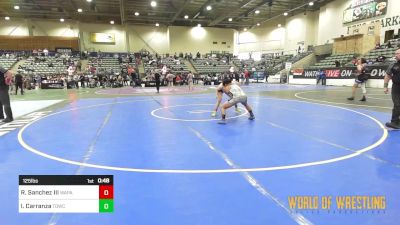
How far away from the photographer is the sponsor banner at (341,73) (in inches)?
888

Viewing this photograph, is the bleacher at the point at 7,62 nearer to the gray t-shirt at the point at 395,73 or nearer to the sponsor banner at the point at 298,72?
the sponsor banner at the point at 298,72

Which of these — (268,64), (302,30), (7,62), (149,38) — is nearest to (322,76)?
(302,30)

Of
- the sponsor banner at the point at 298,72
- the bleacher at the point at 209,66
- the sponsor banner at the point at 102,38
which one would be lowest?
the sponsor banner at the point at 298,72

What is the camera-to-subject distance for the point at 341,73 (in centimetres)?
2658

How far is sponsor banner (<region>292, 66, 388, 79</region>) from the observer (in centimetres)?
2256

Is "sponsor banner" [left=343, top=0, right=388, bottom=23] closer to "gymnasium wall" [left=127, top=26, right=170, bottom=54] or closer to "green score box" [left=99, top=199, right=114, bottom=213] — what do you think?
"gymnasium wall" [left=127, top=26, right=170, bottom=54]

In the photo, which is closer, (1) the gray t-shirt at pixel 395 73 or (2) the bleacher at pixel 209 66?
(1) the gray t-shirt at pixel 395 73

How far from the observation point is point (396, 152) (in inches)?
210

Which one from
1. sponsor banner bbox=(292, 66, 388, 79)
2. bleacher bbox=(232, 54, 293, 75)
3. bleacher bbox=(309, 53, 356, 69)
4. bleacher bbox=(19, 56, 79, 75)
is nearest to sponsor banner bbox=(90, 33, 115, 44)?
bleacher bbox=(19, 56, 79, 75)

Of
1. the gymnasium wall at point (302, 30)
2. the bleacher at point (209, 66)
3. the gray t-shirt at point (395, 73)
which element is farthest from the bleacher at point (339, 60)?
the gray t-shirt at point (395, 73)

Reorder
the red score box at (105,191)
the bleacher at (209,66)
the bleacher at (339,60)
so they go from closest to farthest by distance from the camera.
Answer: the red score box at (105,191)
the bleacher at (339,60)
the bleacher at (209,66)

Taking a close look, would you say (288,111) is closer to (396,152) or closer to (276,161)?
(396,152)

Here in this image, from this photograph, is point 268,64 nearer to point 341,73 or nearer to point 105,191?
point 341,73

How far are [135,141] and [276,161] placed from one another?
10.1 ft
